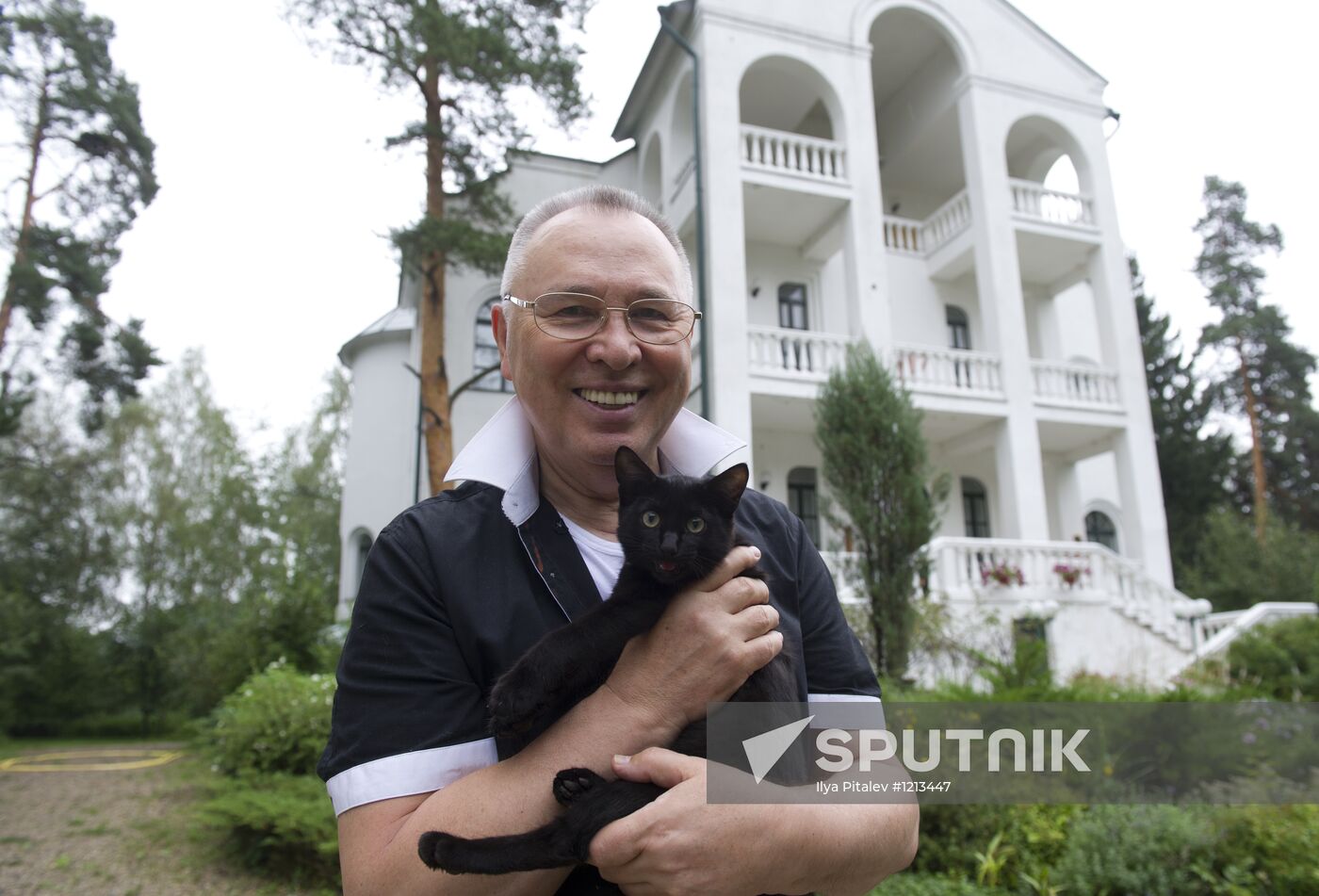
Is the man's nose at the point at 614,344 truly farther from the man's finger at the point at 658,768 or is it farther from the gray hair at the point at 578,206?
the man's finger at the point at 658,768

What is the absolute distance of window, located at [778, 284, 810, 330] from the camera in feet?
62.7

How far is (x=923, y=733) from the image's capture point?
6.74 ft

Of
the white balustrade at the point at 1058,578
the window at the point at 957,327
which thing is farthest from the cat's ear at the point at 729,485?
the window at the point at 957,327

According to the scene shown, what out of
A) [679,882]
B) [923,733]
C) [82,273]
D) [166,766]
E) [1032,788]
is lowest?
[166,766]

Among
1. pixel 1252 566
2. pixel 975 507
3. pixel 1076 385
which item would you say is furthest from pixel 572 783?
pixel 1252 566

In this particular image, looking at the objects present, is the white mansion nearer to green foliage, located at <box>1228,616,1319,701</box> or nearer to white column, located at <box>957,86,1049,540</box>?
white column, located at <box>957,86,1049,540</box>

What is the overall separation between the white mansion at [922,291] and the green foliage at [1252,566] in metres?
3.17

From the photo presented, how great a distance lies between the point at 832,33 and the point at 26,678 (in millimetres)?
26652

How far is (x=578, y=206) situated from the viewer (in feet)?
6.21

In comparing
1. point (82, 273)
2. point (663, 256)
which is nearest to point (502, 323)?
point (663, 256)

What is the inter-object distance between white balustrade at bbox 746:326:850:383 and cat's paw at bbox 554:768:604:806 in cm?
1385

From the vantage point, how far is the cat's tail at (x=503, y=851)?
1.33 meters

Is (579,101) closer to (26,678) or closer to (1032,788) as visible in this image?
(1032,788)

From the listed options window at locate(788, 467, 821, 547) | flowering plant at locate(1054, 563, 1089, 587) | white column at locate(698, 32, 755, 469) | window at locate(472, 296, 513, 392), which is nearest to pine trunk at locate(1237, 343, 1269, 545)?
flowering plant at locate(1054, 563, 1089, 587)
